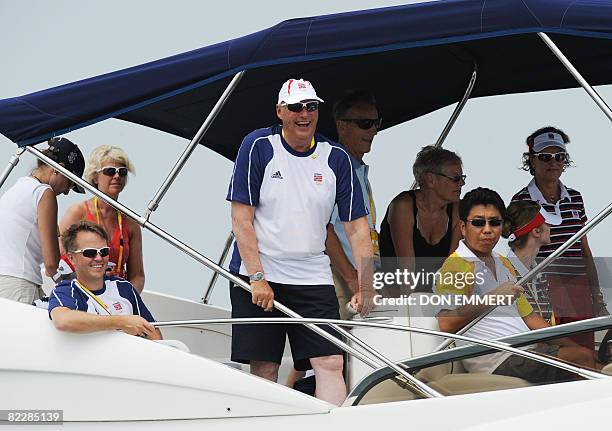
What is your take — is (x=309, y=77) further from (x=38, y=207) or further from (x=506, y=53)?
(x=38, y=207)

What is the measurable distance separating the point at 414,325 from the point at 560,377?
52 cm

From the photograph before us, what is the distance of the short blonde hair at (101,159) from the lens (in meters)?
5.12

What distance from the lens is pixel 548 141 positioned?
5.02 meters

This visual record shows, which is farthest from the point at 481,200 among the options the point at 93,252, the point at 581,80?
the point at 93,252

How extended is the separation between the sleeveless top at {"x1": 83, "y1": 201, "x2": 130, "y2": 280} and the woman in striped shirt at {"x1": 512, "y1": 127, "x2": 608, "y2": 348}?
1.70 m

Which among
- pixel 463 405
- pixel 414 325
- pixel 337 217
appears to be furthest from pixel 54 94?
pixel 463 405

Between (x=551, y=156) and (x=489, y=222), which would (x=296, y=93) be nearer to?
(x=489, y=222)

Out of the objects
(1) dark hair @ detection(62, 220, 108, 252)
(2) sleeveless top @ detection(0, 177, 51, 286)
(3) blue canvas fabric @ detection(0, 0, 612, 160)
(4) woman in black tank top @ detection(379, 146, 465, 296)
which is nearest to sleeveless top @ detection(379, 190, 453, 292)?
(4) woman in black tank top @ detection(379, 146, 465, 296)

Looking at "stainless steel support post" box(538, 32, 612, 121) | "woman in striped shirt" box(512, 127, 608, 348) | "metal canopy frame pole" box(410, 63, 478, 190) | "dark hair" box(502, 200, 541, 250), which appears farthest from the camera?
"metal canopy frame pole" box(410, 63, 478, 190)

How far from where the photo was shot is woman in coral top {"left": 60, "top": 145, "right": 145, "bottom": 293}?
511 cm

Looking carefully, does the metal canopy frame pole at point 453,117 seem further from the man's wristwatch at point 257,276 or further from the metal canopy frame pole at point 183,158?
the man's wristwatch at point 257,276

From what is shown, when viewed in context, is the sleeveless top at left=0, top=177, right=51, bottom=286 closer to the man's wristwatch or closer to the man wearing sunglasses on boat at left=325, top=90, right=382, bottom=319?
the man's wristwatch

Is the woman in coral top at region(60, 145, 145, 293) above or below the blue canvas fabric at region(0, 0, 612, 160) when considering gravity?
below

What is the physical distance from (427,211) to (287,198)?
89 cm
